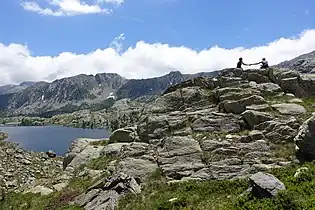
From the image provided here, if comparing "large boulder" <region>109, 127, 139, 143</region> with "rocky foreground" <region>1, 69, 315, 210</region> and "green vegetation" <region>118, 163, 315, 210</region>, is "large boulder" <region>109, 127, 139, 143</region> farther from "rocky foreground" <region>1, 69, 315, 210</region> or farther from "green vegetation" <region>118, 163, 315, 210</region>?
"green vegetation" <region>118, 163, 315, 210</region>

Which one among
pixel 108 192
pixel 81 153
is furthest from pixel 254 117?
pixel 81 153

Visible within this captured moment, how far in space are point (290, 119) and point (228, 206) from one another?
557 inches

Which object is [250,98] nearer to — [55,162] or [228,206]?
[228,206]

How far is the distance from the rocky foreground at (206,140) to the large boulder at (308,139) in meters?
0.07

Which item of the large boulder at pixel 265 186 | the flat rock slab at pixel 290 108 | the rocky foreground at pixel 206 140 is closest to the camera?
the large boulder at pixel 265 186

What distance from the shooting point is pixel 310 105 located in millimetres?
33844

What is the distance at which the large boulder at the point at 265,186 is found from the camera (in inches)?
701

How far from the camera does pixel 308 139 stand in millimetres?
24656

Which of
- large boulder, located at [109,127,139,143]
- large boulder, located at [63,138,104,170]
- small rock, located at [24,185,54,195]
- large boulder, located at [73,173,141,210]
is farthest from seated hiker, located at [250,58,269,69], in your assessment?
small rock, located at [24,185,54,195]

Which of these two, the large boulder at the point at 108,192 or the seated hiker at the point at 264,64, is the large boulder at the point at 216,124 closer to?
the large boulder at the point at 108,192

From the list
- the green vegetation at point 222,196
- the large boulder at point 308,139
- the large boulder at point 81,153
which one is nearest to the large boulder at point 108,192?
the green vegetation at point 222,196

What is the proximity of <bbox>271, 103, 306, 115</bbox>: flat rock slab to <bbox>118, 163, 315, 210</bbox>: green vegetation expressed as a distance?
29.7 feet

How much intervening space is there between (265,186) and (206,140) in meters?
11.8

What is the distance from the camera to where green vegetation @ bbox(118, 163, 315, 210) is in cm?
1691
